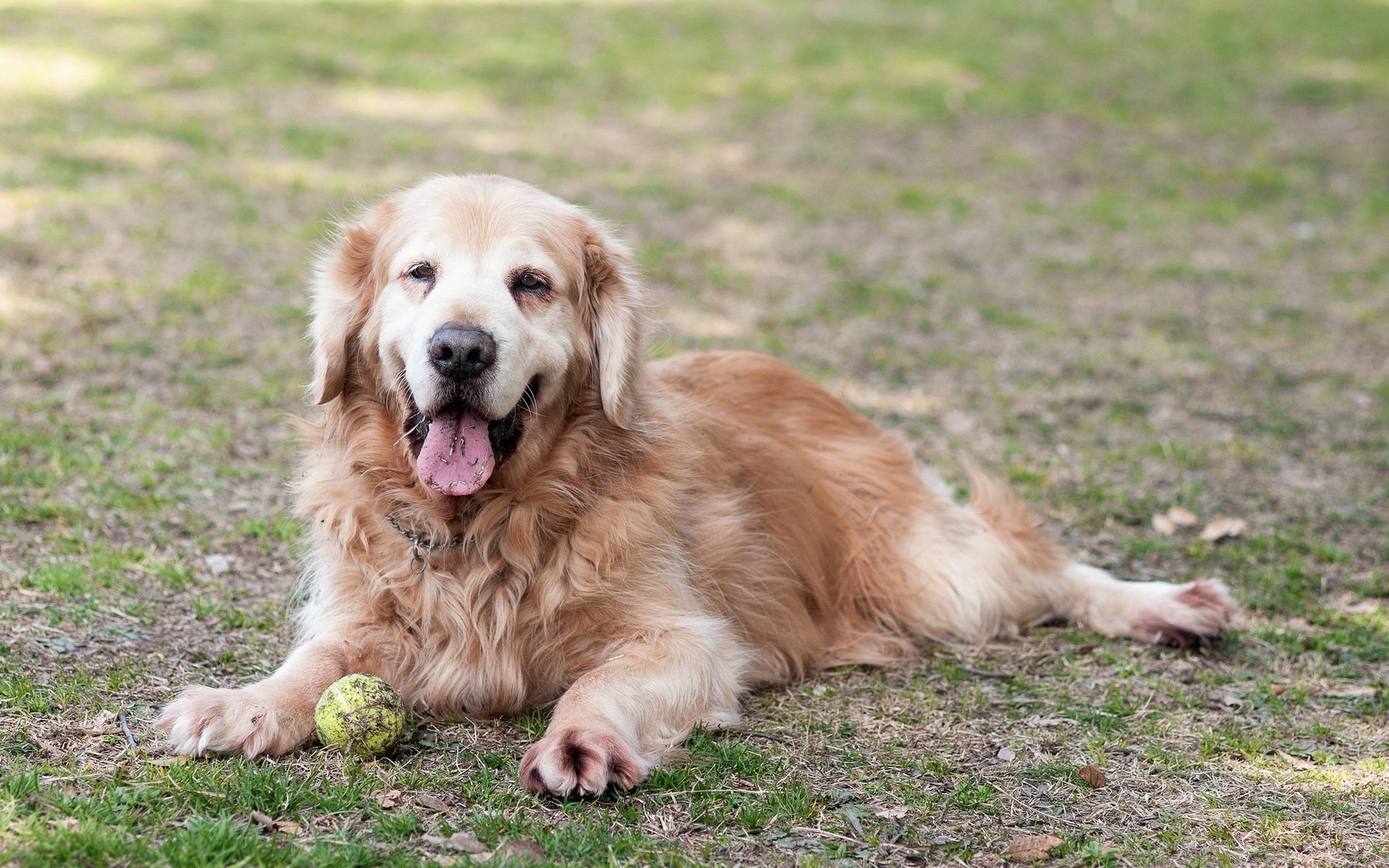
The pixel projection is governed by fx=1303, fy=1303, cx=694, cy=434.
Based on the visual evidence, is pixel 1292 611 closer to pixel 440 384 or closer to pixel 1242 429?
pixel 1242 429

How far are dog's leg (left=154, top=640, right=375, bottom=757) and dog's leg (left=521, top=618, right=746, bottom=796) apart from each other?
2.19ft

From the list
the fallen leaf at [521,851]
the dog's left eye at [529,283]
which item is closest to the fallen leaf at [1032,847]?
the fallen leaf at [521,851]

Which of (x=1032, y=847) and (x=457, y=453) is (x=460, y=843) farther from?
(x=1032, y=847)

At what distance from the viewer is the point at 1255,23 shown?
1928 cm

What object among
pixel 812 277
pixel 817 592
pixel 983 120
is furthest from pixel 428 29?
pixel 817 592

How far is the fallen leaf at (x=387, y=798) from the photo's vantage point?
3.35 metres

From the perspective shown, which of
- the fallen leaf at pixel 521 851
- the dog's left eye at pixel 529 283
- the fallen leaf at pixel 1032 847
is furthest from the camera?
the dog's left eye at pixel 529 283

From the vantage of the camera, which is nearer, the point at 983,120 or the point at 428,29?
the point at 983,120

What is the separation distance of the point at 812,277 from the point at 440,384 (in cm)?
639

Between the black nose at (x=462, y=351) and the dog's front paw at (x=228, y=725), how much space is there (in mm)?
1045

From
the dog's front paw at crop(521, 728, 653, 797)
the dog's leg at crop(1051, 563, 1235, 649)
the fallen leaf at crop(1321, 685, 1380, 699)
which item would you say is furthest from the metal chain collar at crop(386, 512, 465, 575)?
the fallen leaf at crop(1321, 685, 1380, 699)

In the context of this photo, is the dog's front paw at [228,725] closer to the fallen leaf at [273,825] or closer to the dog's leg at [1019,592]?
the fallen leaf at [273,825]

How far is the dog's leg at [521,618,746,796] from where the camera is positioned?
11.2ft

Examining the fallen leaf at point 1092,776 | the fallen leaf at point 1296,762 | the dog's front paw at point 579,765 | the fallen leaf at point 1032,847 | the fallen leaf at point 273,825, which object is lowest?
the fallen leaf at point 1296,762
